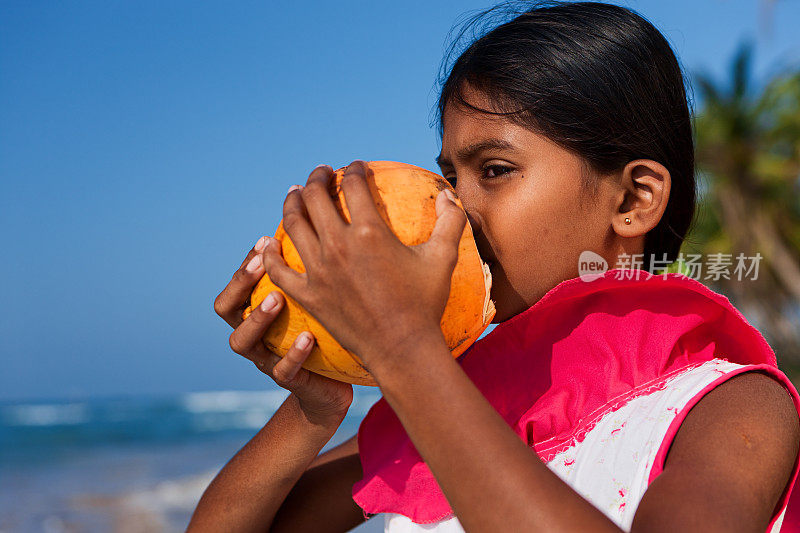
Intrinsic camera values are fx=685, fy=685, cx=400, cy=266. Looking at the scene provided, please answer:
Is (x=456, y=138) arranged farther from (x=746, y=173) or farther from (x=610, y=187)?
(x=746, y=173)

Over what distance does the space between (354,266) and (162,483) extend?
973 cm

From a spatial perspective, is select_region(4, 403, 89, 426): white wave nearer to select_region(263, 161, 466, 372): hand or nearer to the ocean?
the ocean

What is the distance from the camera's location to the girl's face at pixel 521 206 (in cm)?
169

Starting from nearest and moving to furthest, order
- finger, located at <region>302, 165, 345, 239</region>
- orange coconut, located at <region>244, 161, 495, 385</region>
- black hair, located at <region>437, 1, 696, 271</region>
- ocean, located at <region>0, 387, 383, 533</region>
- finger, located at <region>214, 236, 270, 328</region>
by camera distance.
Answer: finger, located at <region>302, 165, 345, 239</region>
orange coconut, located at <region>244, 161, 495, 385</region>
finger, located at <region>214, 236, 270, 328</region>
black hair, located at <region>437, 1, 696, 271</region>
ocean, located at <region>0, 387, 383, 533</region>

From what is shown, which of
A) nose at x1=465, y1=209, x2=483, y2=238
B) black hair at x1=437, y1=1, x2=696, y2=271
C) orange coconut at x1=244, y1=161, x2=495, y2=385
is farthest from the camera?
black hair at x1=437, y1=1, x2=696, y2=271

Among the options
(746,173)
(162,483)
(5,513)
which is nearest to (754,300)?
(746,173)

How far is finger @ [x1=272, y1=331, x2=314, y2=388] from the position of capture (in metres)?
1.39

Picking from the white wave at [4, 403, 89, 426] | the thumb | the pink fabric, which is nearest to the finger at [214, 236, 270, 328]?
the thumb

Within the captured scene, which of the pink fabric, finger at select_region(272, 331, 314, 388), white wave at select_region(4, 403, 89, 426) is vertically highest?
white wave at select_region(4, 403, 89, 426)

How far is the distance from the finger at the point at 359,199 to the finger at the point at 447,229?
117mm

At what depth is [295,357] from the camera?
4.67 ft

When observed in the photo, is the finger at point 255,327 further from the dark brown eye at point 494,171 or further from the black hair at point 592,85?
the black hair at point 592,85

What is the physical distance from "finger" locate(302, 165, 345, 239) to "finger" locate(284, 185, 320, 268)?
0.02m

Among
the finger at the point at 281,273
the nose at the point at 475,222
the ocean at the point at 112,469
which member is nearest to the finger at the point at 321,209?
the finger at the point at 281,273
